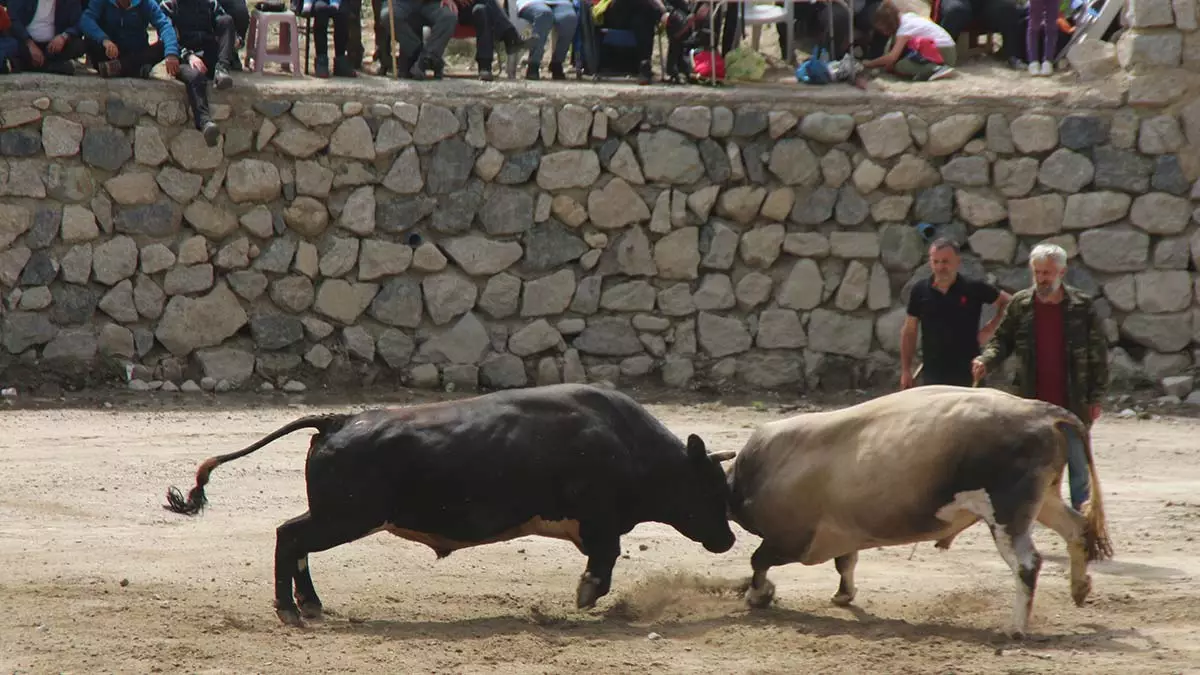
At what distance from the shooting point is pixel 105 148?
490 inches

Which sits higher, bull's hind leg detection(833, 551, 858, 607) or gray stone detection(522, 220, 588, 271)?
gray stone detection(522, 220, 588, 271)

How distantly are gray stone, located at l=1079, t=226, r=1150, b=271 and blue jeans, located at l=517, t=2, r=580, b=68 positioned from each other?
14.2 ft

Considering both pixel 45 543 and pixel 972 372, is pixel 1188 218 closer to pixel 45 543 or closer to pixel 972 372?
pixel 972 372

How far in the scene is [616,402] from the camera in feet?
24.4

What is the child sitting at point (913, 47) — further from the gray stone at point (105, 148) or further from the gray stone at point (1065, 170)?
the gray stone at point (105, 148)

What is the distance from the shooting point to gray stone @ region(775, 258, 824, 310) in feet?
43.2

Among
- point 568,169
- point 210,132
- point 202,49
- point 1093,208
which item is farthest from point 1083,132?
point 202,49

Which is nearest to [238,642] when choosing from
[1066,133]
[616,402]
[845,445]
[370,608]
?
[370,608]

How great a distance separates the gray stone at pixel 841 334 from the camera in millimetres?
13172

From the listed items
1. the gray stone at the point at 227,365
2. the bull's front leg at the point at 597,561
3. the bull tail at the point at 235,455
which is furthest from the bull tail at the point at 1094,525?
the gray stone at the point at 227,365

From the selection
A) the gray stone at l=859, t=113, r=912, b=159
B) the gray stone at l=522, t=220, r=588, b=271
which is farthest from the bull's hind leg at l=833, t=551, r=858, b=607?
the gray stone at l=859, t=113, r=912, b=159

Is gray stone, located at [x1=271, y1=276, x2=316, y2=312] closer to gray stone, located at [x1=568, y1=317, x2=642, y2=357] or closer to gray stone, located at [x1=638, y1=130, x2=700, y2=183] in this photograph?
gray stone, located at [x1=568, y1=317, x2=642, y2=357]

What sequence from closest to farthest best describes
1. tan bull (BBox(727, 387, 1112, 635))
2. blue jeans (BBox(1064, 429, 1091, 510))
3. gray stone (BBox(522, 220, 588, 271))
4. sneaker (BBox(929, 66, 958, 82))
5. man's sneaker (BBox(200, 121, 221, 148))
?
tan bull (BBox(727, 387, 1112, 635))
blue jeans (BBox(1064, 429, 1091, 510))
man's sneaker (BBox(200, 121, 221, 148))
gray stone (BBox(522, 220, 588, 271))
sneaker (BBox(929, 66, 958, 82))

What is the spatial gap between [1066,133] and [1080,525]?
6638 millimetres
